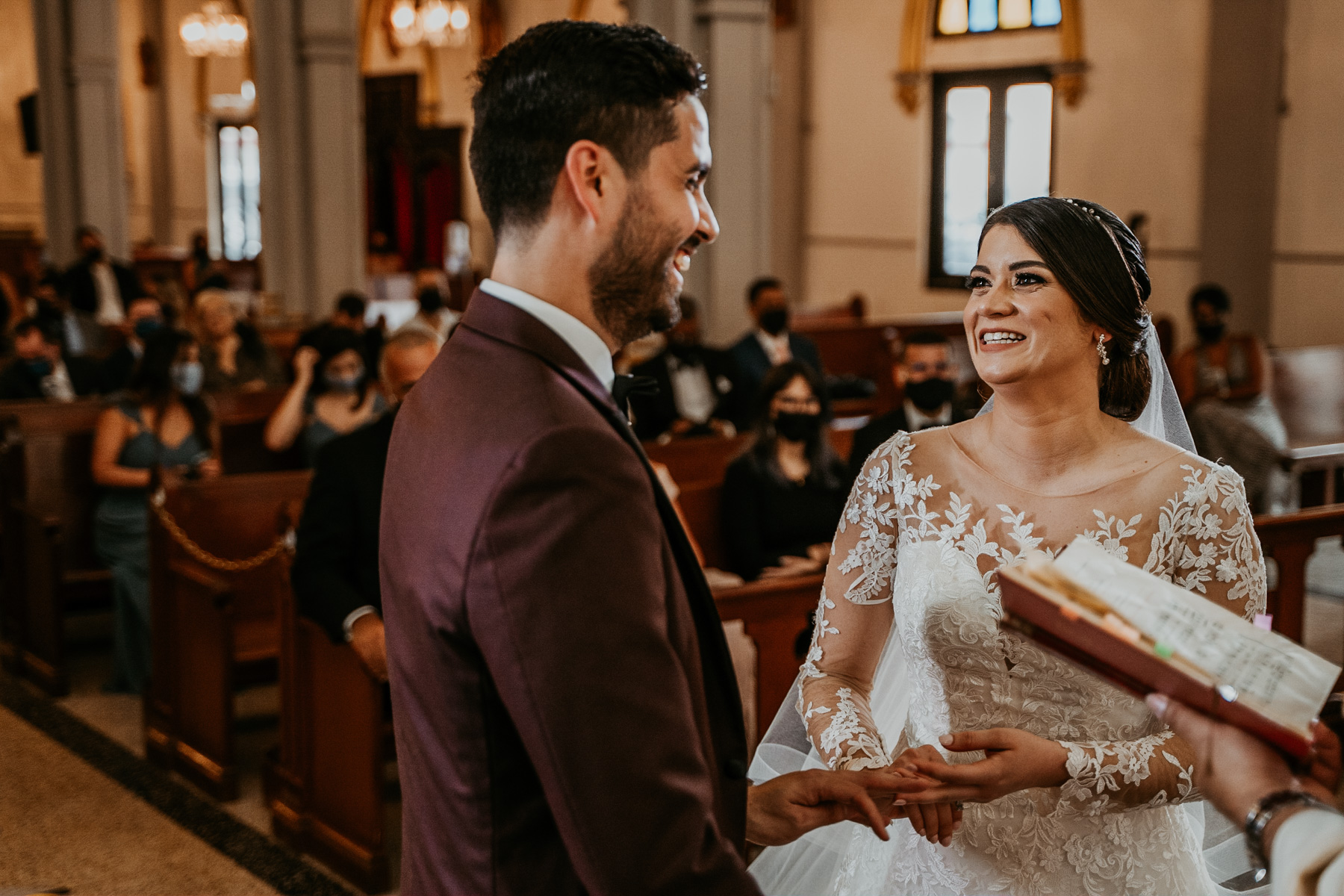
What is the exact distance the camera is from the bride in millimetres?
2217

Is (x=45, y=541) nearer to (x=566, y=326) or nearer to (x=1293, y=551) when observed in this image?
(x=1293, y=551)

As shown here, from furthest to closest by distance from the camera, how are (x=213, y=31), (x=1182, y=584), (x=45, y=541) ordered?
(x=213, y=31) < (x=45, y=541) < (x=1182, y=584)

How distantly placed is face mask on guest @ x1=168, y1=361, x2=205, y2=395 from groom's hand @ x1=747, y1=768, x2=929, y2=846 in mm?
5169

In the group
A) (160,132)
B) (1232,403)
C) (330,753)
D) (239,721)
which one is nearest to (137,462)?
(239,721)

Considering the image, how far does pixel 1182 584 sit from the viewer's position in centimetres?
220

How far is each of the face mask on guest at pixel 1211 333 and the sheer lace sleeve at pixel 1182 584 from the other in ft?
22.2

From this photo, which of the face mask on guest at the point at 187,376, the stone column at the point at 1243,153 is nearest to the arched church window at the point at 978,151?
the stone column at the point at 1243,153

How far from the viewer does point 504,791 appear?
1362mm

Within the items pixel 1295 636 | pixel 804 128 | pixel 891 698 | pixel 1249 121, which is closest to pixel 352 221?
pixel 804 128

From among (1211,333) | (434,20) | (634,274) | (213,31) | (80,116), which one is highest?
(213,31)

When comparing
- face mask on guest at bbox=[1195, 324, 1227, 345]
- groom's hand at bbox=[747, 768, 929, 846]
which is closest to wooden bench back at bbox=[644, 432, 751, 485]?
face mask on guest at bbox=[1195, 324, 1227, 345]

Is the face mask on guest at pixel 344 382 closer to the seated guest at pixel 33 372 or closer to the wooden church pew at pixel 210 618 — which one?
the wooden church pew at pixel 210 618

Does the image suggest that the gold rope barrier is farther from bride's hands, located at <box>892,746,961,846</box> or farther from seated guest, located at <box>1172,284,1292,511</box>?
seated guest, located at <box>1172,284,1292,511</box>

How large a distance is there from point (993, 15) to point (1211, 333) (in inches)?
258
